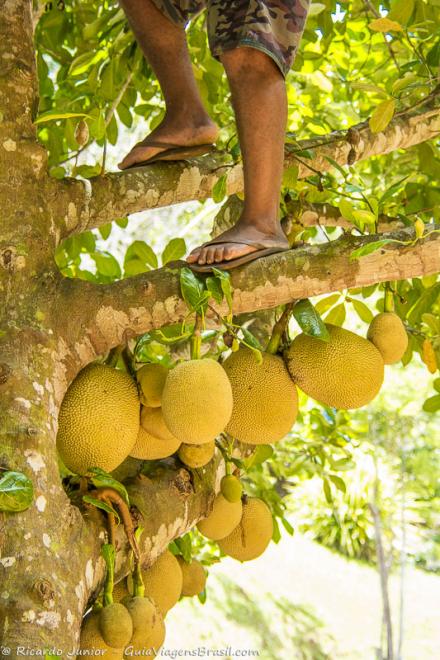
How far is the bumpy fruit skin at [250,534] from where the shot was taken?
151 centimetres

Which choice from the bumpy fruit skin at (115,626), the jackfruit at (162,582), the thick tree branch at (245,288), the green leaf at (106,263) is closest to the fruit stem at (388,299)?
the thick tree branch at (245,288)

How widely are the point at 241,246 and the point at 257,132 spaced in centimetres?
21

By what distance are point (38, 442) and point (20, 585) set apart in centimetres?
19

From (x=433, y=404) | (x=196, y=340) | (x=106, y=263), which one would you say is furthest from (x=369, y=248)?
(x=106, y=263)

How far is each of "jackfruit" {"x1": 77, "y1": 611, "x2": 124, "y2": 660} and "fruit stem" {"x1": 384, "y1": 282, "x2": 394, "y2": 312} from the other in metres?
0.79

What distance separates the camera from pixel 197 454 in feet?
4.19

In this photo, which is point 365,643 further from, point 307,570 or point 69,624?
point 69,624

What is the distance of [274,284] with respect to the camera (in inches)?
45.1

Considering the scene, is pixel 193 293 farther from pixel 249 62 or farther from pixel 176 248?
pixel 176 248

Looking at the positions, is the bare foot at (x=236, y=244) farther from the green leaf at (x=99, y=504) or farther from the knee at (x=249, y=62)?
the green leaf at (x=99, y=504)

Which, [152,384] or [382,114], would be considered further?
[382,114]

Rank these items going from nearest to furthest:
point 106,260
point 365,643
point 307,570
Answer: point 106,260 < point 365,643 < point 307,570

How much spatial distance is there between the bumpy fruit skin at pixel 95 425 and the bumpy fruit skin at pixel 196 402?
0.09 meters

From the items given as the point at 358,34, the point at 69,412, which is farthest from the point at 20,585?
the point at 358,34
